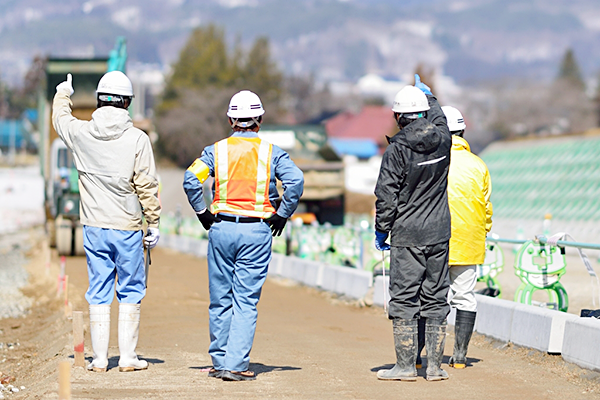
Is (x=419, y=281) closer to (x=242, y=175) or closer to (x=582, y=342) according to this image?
(x=242, y=175)

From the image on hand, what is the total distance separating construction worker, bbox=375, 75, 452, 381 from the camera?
22.5ft

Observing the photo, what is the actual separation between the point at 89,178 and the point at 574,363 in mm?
4155

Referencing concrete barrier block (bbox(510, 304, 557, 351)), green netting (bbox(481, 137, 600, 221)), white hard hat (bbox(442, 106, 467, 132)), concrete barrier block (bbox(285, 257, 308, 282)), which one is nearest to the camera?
white hard hat (bbox(442, 106, 467, 132))

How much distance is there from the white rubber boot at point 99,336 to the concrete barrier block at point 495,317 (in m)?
3.98

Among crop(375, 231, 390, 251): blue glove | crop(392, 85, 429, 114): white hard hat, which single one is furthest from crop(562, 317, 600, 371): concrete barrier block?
crop(392, 85, 429, 114): white hard hat

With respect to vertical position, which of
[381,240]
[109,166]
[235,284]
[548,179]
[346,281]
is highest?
[109,166]

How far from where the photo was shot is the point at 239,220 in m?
6.82

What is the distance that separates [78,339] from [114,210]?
99cm

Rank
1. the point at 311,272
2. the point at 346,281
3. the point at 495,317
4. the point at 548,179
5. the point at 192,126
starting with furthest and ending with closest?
1. the point at 192,126
2. the point at 548,179
3. the point at 311,272
4. the point at 346,281
5. the point at 495,317

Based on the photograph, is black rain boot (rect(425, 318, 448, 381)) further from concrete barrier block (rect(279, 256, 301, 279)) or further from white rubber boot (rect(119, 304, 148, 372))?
concrete barrier block (rect(279, 256, 301, 279))

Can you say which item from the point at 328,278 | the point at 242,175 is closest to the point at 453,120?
the point at 242,175

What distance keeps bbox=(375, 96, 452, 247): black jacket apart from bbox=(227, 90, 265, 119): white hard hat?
1.01 meters

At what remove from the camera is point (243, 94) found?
695 cm

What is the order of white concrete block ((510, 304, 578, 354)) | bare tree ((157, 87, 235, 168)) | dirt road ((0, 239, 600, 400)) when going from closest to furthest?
dirt road ((0, 239, 600, 400)), white concrete block ((510, 304, 578, 354)), bare tree ((157, 87, 235, 168))
